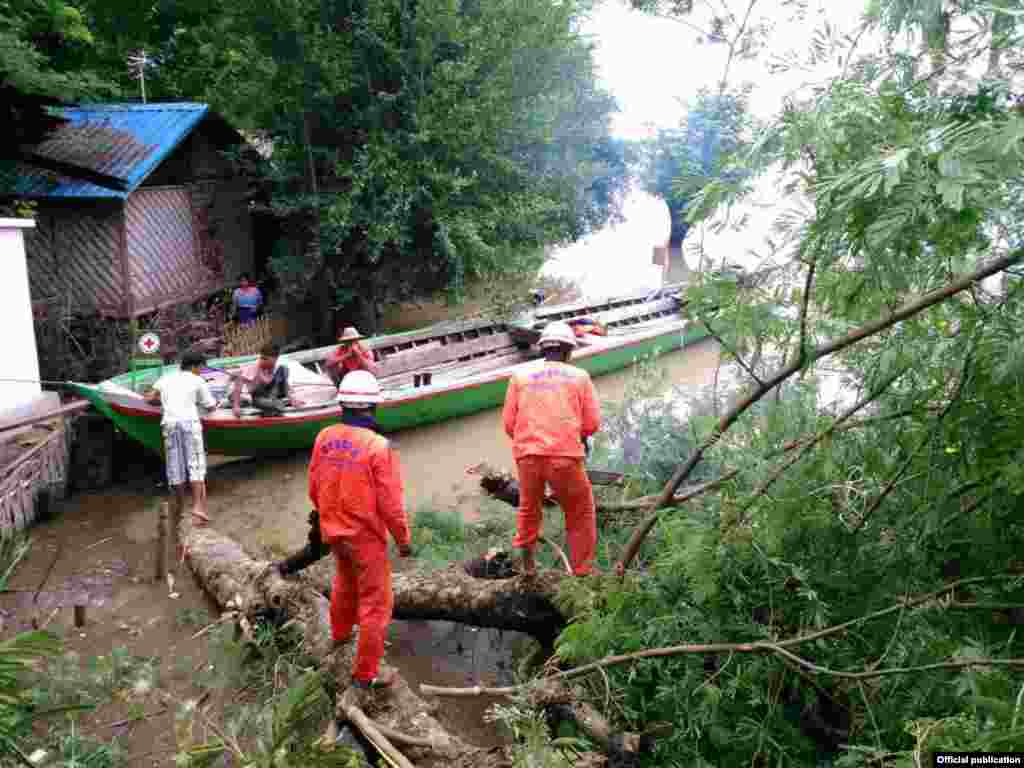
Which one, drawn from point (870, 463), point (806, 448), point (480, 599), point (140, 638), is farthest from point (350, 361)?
point (870, 463)

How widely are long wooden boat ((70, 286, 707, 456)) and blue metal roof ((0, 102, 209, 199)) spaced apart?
3198mm

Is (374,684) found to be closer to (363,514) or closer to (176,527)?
(363,514)

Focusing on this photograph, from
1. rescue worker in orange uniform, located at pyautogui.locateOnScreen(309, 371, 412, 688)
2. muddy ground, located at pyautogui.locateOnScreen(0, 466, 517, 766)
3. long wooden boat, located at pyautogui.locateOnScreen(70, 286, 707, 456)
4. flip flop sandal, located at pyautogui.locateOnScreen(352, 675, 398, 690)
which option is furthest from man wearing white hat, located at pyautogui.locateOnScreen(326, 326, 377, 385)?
flip flop sandal, located at pyautogui.locateOnScreen(352, 675, 398, 690)

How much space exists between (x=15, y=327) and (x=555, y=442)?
6231mm

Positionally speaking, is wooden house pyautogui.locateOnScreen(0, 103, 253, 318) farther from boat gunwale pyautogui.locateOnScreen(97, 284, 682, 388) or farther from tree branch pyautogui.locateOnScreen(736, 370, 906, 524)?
tree branch pyautogui.locateOnScreen(736, 370, 906, 524)

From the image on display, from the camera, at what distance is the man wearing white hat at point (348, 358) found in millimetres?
8703

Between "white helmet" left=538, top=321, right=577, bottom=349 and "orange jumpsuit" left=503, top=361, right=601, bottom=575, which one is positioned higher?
"white helmet" left=538, top=321, right=577, bottom=349

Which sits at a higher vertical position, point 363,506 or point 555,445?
point 555,445

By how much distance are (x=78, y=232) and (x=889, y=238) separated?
1142 cm

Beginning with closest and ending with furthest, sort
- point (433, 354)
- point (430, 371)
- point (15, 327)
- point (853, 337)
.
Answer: point (853, 337)
point (15, 327)
point (430, 371)
point (433, 354)

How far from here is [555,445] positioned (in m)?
4.79

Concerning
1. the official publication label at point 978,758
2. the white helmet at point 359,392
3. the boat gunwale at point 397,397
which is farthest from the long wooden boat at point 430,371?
the official publication label at point 978,758

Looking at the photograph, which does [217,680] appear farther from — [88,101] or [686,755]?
[88,101]

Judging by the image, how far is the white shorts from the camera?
23.7 ft
